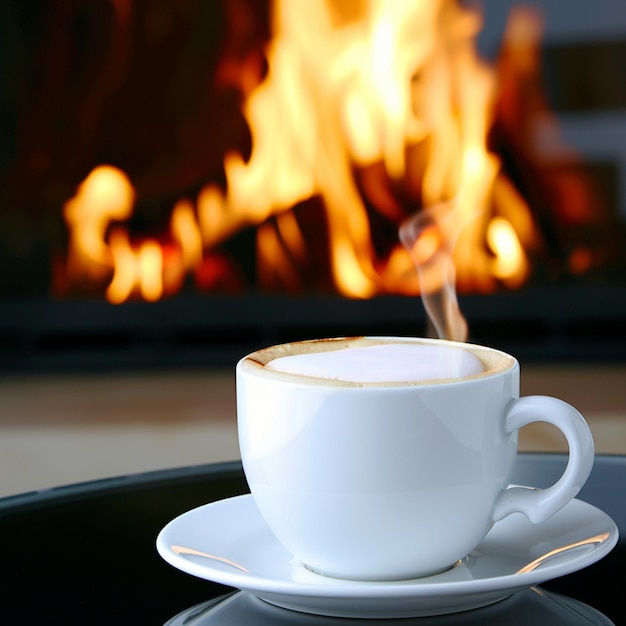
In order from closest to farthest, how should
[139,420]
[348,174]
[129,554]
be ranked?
1. [129,554]
2. [139,420]
3. [348,174]

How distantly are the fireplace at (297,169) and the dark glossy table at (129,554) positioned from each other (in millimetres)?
992

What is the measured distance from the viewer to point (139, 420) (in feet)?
4.56

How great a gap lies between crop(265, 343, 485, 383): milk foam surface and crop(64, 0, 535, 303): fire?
1092 mm

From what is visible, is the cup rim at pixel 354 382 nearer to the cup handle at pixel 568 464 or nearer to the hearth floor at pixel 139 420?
the cup handle at pixel 568 464

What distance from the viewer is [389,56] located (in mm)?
1543

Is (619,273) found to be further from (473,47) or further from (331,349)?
(331,349)


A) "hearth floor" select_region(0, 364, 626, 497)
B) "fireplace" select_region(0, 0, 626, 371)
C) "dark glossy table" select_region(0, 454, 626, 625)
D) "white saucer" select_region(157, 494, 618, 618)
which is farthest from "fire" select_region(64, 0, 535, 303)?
"white saucer" select_region(157, 494, 618, 618)

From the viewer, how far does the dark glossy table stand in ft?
1.32

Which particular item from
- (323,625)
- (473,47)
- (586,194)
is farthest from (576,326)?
(323,625)

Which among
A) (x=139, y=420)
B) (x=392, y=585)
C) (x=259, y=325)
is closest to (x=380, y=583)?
(x=392, y=585)

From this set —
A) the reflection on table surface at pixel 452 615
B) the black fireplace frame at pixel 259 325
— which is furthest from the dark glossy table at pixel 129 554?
the black fireplace frame at pixel 259 325

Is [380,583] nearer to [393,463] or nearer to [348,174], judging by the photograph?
[393,463]

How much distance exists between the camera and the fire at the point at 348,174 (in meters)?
1.54

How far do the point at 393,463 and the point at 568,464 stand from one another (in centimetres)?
7
